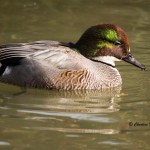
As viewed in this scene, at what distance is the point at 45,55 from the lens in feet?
30.1

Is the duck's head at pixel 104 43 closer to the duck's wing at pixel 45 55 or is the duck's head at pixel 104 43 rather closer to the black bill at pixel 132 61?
the black bill at pixel 132 61

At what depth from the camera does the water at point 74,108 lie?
22.4 ft

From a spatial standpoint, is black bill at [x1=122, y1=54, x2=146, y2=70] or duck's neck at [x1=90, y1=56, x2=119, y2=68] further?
black bill at [x1=122, y1=54, x2=146, y2=70]

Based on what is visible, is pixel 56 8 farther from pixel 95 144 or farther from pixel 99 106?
pixel 95 144

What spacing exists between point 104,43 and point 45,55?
0.98 meters

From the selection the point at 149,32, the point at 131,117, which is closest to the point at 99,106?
the point at 131,117

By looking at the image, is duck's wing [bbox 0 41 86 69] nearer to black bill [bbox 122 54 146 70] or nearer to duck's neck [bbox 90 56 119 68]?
duck's neck [bbox 90 56 119 68]

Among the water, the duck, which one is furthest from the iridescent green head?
the water

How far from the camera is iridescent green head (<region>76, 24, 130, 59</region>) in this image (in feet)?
31.0

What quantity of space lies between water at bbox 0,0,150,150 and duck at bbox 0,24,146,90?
15cm

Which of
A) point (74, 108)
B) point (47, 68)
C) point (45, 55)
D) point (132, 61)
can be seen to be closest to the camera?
point (74, 108)

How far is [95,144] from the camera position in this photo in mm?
6734

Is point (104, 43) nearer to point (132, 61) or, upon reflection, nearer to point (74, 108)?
point (132, 61)

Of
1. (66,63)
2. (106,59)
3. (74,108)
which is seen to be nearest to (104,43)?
(106,59)
